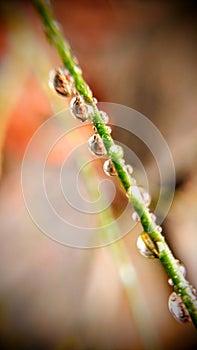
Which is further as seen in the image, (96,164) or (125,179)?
(96,164)

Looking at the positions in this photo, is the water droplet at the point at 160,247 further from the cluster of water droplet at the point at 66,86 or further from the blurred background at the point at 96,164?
the blurred background at the point at 96,164

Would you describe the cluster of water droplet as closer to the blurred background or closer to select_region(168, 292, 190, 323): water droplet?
select_region(168, 292, 190, 323): water droplet

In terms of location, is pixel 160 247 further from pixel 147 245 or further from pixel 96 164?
pixel 96 164

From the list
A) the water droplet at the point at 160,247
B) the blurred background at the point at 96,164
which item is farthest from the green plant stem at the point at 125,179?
the blurred background at the point at 96,164

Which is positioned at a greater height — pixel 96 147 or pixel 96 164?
pixel 96 164

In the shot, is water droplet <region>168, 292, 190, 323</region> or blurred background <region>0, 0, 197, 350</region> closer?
water droplet <region>168, 292, 190, 323</region>

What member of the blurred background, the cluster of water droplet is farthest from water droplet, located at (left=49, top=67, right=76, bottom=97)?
the blurred background

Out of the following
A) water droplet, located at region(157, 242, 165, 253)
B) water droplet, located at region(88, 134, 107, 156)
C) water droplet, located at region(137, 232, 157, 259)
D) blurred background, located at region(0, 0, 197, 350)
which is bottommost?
water droplet, located at region(157, 242, 165, 253)

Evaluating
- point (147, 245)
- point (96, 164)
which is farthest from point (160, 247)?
point (96, 164)

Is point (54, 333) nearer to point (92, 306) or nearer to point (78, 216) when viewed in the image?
point (92, 306)

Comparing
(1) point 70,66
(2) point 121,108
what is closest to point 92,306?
(2) point 121,108
